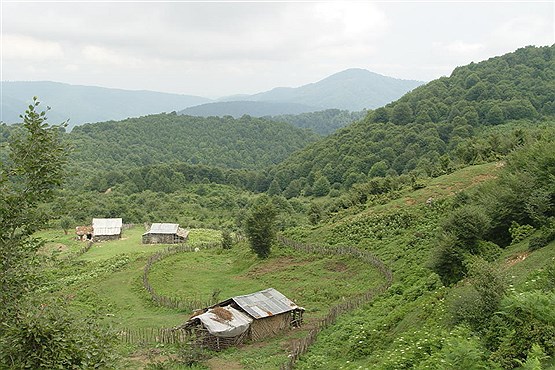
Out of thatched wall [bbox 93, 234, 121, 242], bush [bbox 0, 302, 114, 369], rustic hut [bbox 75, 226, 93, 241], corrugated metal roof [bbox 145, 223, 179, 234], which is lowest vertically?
thatched wall [bbox 93, 234, 121, 242]

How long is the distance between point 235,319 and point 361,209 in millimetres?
28890

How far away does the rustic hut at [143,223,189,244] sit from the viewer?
2517 inches

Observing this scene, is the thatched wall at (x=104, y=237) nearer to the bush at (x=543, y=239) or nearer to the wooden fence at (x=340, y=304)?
the wooden fence at (x=340, y=304)

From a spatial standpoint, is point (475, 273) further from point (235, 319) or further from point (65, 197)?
point (235, 319)

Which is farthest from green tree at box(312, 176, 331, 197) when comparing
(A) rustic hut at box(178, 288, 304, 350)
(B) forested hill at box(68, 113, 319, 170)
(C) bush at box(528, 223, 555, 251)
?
(B) forested hill at box(68, 113, 319, 170)

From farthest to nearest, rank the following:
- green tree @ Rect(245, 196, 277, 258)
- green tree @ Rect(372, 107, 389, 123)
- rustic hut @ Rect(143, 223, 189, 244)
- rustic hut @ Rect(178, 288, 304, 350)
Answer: green tree @ Rect(372, 107, 389, 123), rustic hut @ Rect(143, 223, 189, 244), green tree @ Rect(245, 196, 277, 258), rustic hut @ Rect(178, 288, 304, 350)

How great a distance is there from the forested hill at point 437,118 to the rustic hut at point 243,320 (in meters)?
59.2

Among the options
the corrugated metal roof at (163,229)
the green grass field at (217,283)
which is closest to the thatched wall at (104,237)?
the corrugated metal roof at (163,229)

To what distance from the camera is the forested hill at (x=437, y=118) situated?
9088 centimetres

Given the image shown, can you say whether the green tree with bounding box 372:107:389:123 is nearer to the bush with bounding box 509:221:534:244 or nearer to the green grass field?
the green grass field

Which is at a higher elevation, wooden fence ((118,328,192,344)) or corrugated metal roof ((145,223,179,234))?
wooden fence ((118,328,192,344))

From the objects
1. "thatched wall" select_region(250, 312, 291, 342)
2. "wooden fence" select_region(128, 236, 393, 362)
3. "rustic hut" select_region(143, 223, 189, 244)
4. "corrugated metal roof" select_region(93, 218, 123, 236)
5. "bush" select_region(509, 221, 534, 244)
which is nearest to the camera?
"bush" select_region(509, 221, 534, 244)

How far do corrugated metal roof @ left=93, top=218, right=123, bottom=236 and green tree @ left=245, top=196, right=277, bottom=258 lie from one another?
3234 centimetres

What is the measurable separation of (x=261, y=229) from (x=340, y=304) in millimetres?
15580
